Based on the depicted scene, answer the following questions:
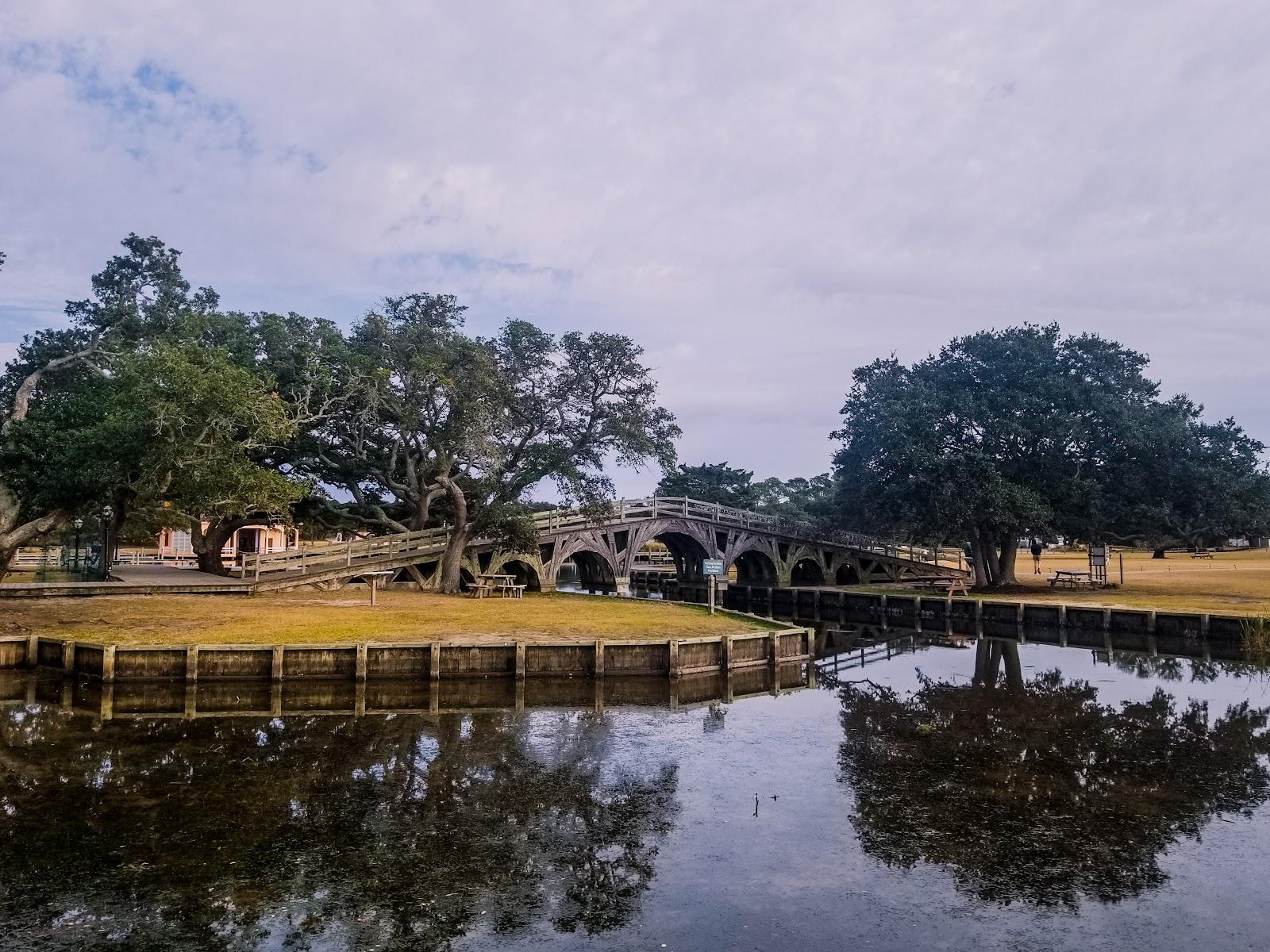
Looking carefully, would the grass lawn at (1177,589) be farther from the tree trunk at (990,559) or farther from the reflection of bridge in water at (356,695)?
the reflection of bridge in water at (356,695)

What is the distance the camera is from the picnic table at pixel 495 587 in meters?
36.8

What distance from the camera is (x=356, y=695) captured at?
19516 millimetres

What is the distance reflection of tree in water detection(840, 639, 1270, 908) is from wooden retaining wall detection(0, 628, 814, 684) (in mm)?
4989

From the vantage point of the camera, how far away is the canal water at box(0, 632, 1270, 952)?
A: 8484 millimetres

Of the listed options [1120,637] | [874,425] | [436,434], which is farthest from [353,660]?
[874,425]

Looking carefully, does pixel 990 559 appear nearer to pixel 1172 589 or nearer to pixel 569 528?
pixel 1172 589

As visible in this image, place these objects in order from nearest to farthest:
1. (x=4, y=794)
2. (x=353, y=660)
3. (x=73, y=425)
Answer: (x=4, y=794), (x=353, y=660), (x=73, y=425)

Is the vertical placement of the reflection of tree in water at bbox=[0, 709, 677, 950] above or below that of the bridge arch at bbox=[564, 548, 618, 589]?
below

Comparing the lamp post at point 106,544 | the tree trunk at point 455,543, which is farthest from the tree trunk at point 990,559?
the lamp post at point 106,544

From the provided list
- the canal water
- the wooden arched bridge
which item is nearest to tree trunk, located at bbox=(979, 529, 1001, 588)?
the wooden arched bridge

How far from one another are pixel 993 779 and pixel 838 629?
2729 centimetres

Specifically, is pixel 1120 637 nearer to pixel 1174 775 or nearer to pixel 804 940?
pixel 1174 775

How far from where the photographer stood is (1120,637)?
109 ft

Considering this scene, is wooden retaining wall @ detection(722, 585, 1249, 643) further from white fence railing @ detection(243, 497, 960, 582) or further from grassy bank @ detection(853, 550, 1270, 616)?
white fence railing @ detection(243, 497, 960, 582)
